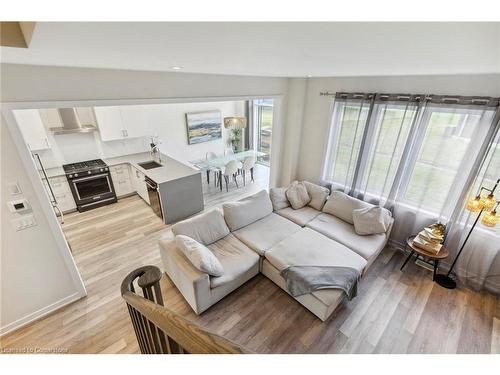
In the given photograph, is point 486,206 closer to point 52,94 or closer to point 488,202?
point 488,202

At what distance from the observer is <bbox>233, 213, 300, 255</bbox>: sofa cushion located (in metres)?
3.03

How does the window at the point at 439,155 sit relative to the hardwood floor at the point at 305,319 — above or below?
above

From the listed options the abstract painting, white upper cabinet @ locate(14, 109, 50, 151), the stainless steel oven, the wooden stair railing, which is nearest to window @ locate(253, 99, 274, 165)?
the abstract painting

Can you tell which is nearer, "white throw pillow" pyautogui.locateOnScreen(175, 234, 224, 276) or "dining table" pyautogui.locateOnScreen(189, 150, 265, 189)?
"white throw pillow" pyautogui.locateOnScreen(175, 234, 224, 276)

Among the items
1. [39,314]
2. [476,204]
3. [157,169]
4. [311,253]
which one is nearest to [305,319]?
[311,253]

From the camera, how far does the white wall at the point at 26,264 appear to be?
202cm

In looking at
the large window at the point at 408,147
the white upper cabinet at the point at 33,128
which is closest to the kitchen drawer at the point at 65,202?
the white upper cabinet at the point at 33,128

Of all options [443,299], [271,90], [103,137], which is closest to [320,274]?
[443,299]

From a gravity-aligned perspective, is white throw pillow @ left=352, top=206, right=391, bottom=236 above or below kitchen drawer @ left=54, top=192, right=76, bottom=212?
above

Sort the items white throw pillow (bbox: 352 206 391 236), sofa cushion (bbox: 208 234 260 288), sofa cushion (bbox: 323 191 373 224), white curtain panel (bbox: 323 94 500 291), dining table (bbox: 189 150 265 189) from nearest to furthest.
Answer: sofa cushion (bbox: 208 234 260 288) < white curtain panel (bbox: 323 94 500 291) < white throw pillow (bbox: 352 206 391 236) < sofa cushion (bbox: 323 191 373 224) < dining table (bbox: 189 150 265 189)

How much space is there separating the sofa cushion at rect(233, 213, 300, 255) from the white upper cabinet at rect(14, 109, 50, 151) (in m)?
3.92

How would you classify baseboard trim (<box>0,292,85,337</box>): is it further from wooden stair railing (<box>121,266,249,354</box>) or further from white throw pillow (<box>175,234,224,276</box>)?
wooden stair railing (<box>121,266,249,354</box>)

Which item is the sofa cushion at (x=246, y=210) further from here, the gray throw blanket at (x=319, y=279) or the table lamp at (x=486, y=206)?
the table lamp at (x=486, y=206)
